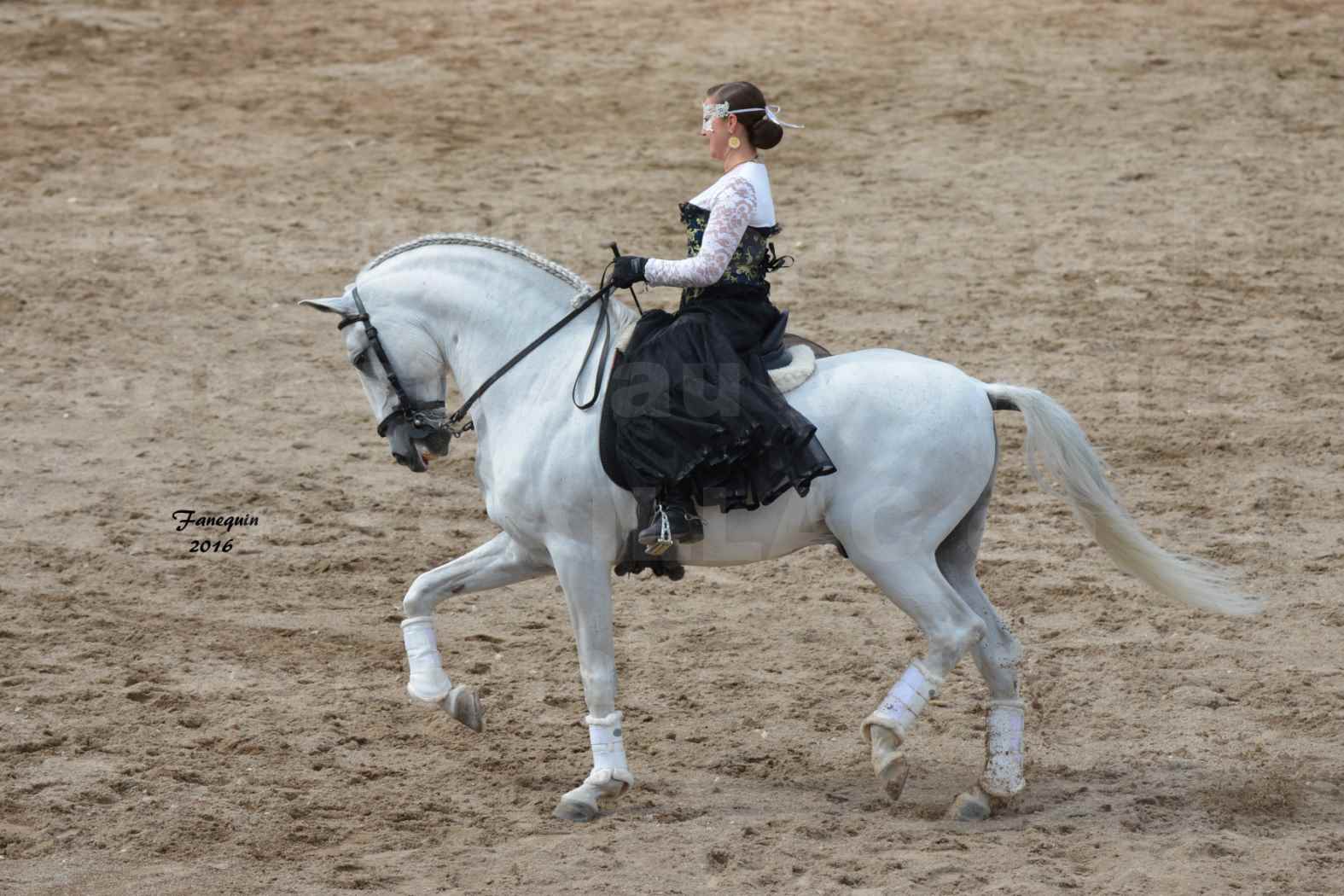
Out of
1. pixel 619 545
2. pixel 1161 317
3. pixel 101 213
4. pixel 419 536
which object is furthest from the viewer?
pixel 101 213

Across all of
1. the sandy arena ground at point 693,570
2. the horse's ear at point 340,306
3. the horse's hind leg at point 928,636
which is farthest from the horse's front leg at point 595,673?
the horse's ear at point 340,306

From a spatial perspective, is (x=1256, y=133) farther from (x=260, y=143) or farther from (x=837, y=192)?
(x=260, y=143)

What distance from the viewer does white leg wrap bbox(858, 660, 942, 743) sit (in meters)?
6.07

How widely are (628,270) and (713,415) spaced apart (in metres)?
0.63

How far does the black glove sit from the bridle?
0.15 metres

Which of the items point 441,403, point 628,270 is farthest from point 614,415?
point 441,403

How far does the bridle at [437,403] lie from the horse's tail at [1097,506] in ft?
4.87

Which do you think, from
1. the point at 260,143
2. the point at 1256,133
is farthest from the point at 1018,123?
the point at 260,143

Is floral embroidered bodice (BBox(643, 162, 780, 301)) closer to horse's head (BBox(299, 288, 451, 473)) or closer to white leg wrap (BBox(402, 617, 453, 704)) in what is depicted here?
horse's head (BBox(299, 288, 451, 473))

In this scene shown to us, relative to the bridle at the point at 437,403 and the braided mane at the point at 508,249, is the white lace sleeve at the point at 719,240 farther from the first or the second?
the braided mane at the point at 508,249

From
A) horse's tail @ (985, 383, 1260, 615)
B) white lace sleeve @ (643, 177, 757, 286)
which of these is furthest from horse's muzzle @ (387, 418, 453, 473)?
horse's tail @ (985, 383, 1260, 615)

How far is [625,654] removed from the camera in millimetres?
7984

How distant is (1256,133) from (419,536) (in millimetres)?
9196

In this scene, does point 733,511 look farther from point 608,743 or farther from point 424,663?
point 424,663
